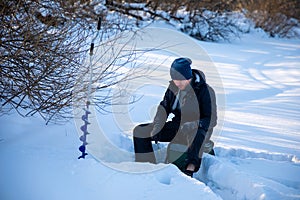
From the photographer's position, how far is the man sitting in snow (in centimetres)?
387

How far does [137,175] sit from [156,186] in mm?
230

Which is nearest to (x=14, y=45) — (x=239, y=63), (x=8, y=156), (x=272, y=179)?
(x=8, y=156)

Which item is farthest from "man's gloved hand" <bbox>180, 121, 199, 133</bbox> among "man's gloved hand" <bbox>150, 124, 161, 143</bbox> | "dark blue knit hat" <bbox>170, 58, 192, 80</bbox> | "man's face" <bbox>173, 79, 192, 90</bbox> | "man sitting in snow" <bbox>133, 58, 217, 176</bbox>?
"dark blue knit hat" <bbox>170, 58, 192, 80</bbox>

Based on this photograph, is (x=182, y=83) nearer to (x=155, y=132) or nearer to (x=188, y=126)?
(x=188, y=126)

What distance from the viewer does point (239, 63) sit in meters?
12.2

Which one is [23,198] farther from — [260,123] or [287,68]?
[287,68]

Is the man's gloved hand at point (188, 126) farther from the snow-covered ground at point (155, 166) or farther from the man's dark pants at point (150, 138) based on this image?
the snow-covered ground at point (155, 166)

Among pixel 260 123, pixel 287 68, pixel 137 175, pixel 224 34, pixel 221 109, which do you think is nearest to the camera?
pixel 137 175

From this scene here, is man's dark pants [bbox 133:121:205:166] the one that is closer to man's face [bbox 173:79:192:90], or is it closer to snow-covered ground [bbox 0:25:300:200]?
snow-covered ground [bbox 0:25:300:200]

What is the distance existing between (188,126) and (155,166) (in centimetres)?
84

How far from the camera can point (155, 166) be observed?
3379mm

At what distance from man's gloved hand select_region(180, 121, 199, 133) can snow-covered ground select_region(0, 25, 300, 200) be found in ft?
1.34

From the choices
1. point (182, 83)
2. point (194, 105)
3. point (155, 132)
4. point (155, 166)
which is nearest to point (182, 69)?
point (182, 83)

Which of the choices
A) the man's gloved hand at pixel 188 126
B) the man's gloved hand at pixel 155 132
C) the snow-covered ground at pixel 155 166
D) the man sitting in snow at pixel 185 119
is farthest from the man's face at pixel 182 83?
the snow-covered ground at pixel 155 166
